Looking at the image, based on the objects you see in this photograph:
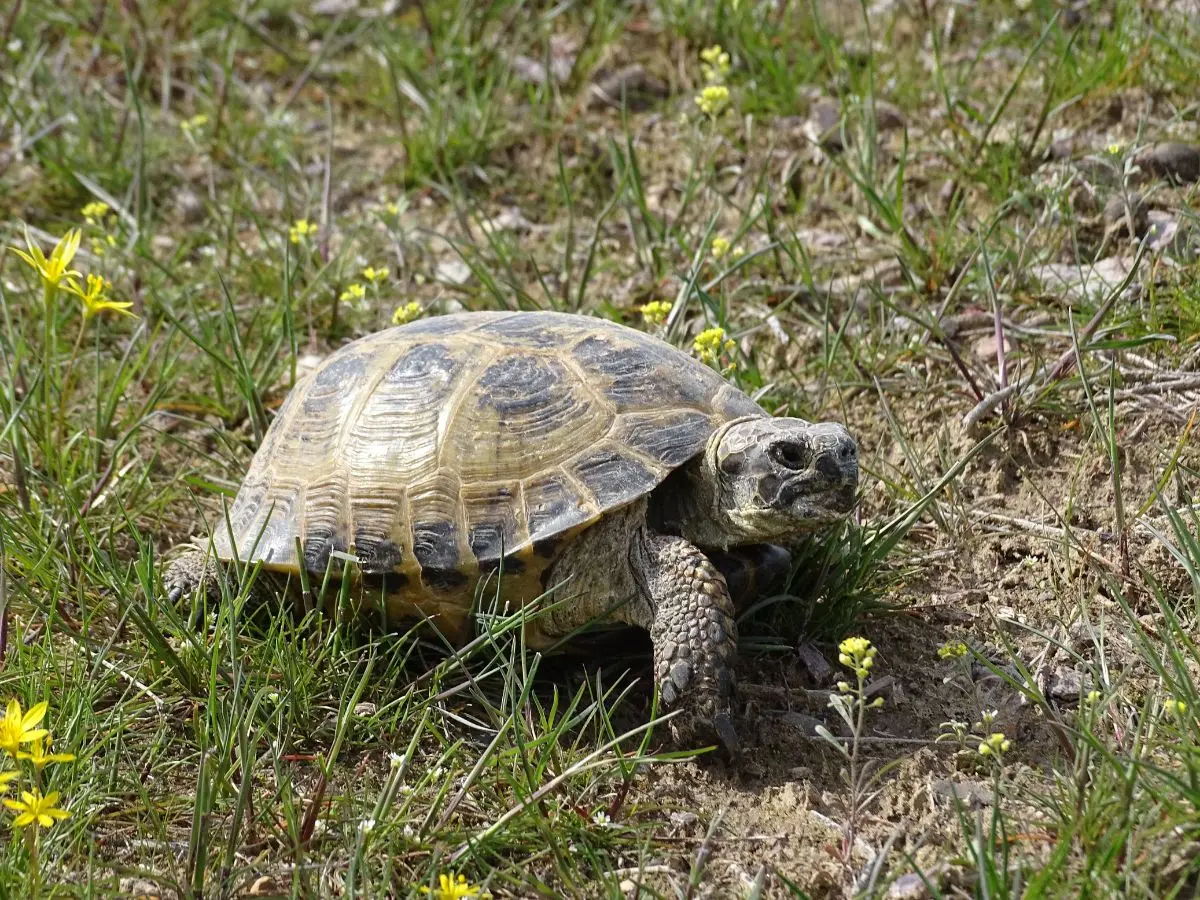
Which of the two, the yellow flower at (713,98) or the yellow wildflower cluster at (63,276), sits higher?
the yellow flower at (713,98)

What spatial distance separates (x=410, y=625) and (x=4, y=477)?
6.08 ft

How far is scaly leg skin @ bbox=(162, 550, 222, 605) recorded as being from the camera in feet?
12.3

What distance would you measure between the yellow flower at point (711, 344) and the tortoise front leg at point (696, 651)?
2.99ft

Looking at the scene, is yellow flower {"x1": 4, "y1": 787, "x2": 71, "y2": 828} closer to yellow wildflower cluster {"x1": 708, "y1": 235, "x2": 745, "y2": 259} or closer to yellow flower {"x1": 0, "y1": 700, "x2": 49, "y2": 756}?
yellow flower {"x1": 0, "y1": 700, "x2": 49, "y2": 756}

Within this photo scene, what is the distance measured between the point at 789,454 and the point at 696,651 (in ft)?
1.93

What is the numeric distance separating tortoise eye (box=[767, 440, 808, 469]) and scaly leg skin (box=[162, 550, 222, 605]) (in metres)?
1.78

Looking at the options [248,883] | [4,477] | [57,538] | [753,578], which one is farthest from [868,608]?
[4,477]

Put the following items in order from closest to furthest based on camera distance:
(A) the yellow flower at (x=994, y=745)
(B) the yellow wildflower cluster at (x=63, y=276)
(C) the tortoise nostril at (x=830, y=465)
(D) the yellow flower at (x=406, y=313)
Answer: (A) the yellow flower at (x=994, y=745), (B) the yellow wildflower cluster at (x=63, y=276), (C) the tortoise nostril at (x=830, y=465), (D) the yellow flower at (x=406, y=313)

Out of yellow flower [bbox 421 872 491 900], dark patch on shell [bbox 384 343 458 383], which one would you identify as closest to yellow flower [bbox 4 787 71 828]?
yellow flower [bbox 421 872 491 900]

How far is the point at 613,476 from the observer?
3.33 metres

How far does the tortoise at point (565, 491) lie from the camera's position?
3.20 metres

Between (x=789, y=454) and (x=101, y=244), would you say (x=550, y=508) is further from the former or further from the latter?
(x=101, y=244)

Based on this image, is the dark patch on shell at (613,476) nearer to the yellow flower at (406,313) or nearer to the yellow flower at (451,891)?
the yellow flower at (451,891)

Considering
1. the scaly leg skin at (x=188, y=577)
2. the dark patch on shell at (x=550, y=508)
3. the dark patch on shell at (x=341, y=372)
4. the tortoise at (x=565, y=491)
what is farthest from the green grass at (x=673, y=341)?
the dark patch on shell at (x=341, y=372)
